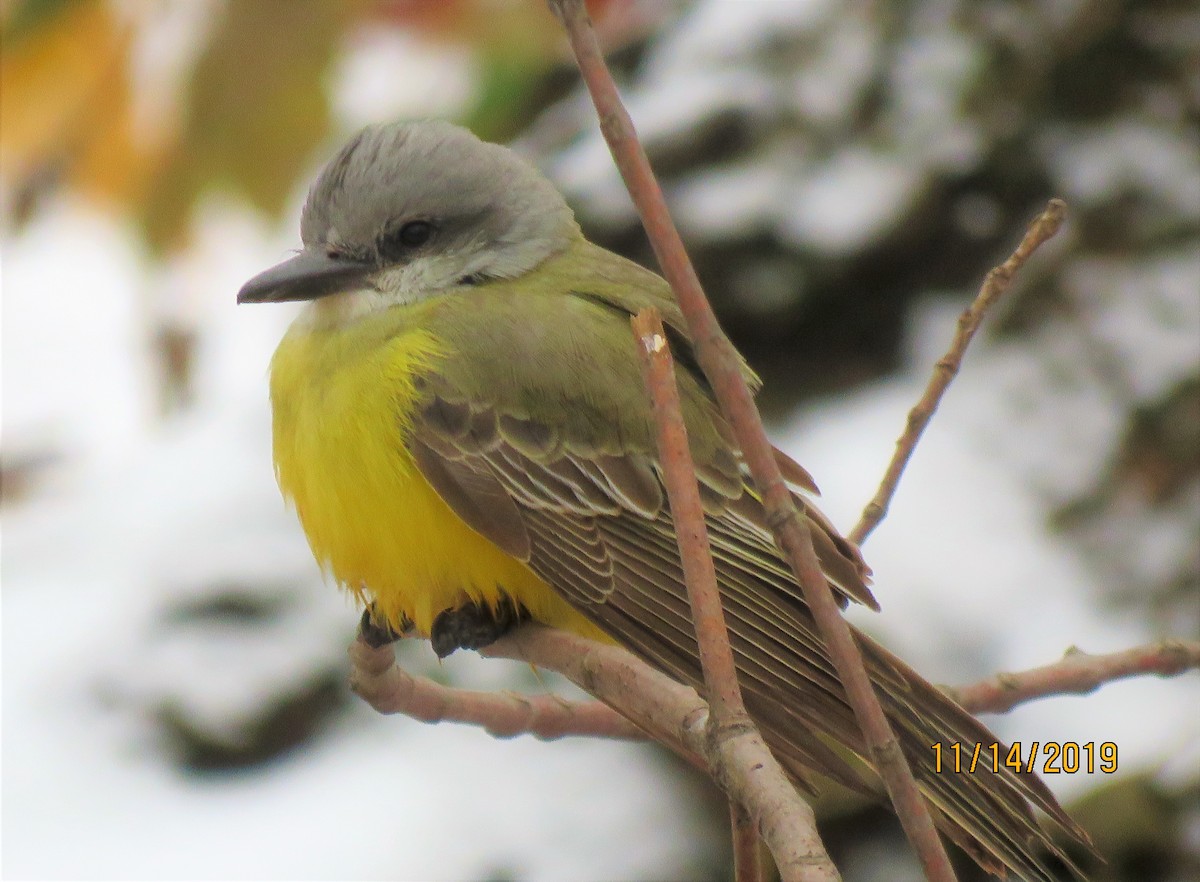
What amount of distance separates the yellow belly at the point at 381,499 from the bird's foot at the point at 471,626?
0.09 feet

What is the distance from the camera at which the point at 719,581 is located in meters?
2.90

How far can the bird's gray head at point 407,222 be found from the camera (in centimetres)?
328

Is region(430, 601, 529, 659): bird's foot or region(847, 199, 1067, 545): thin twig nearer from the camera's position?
region(847, 199, 1067, 545): thin twig

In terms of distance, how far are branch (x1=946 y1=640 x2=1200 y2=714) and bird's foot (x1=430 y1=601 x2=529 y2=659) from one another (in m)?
0.96

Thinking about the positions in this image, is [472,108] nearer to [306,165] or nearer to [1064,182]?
[306,165]

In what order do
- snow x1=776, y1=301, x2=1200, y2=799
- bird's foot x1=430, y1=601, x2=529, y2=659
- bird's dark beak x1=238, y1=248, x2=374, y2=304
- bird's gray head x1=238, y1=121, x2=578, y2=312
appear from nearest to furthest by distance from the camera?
bird's foot x1=430, y1=601, x2=529, y2=659, bird's dark beak x1=238, y1=248, x2=374, y2=304, bird's gray head x1=238, y1=121, x2=578, y2=312, snow x1=776, y1=301, x2=1200, y2=799

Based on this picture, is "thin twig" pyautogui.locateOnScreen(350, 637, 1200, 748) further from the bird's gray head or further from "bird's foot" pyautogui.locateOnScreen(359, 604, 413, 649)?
the bird's gray head

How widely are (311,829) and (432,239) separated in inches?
75.8

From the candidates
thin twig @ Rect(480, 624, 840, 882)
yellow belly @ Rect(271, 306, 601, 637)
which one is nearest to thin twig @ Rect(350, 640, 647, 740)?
thin twig @ Rect(480, 624, 840, 882)

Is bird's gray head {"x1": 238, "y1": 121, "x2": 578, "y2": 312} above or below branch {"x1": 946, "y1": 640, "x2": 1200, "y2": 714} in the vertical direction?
above

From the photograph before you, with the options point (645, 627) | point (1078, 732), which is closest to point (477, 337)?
point (645, 627)

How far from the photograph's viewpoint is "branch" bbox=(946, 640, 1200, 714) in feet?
8.22

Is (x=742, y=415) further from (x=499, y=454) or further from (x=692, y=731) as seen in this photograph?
(x=499, y=454)

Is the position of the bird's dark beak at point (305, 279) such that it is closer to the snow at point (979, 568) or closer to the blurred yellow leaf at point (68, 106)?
the blurred yellow leaf at point (68, 106)
